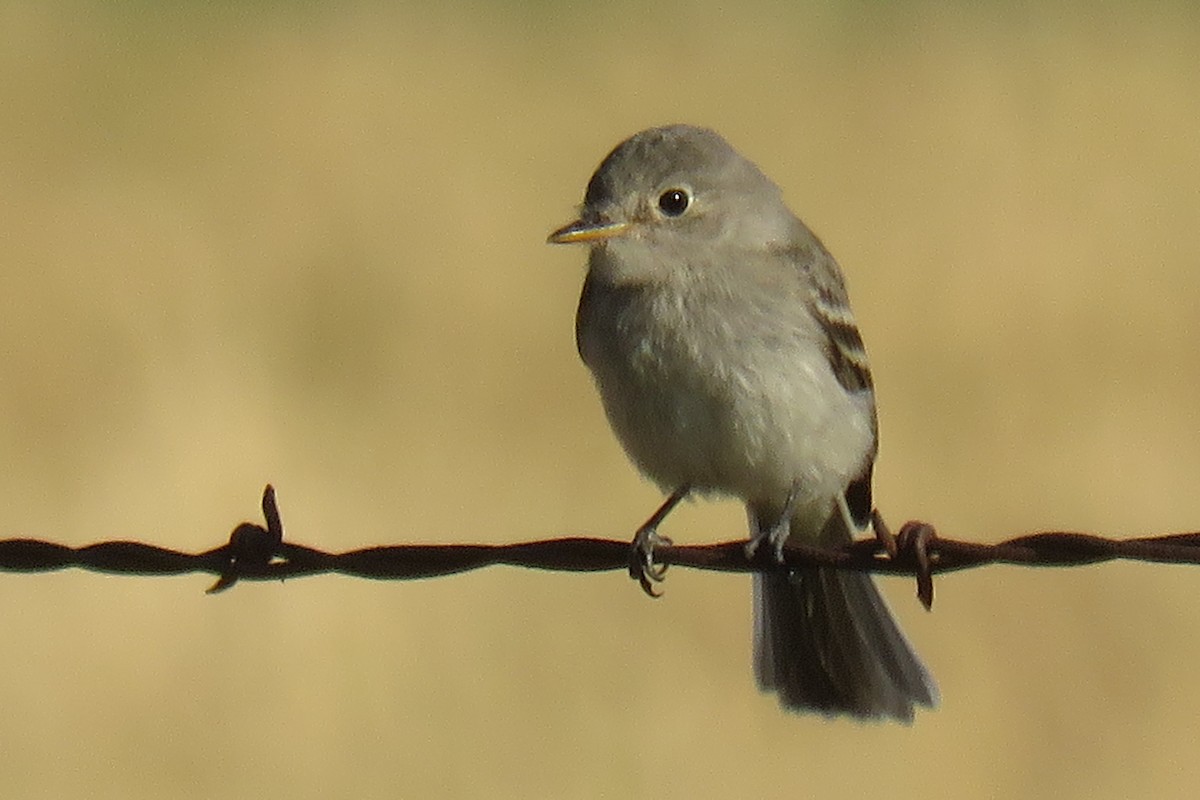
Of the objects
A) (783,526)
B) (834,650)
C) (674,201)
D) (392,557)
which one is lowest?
(834,650)

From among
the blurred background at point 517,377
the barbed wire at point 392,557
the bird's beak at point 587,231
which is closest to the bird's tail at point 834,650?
the bird's beak at point 587,231

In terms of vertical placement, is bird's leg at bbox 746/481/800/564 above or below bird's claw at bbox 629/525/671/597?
above

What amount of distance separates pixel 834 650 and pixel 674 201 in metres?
1.30

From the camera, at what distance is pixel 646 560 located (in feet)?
18.2

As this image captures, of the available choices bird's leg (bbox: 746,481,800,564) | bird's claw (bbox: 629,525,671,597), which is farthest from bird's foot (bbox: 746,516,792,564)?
bird's claw (bbox: 629,525,671,597)

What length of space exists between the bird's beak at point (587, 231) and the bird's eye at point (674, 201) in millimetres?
131

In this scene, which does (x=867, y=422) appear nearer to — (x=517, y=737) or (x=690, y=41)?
(x=517, y=737)

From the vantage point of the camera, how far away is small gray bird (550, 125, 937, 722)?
592 centimetres

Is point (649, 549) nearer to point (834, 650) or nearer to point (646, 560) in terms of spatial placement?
point (646, 560)

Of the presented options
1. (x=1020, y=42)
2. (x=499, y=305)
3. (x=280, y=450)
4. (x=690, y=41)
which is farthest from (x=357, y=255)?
(x=1020, y=42)

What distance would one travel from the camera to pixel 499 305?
971 centimetres

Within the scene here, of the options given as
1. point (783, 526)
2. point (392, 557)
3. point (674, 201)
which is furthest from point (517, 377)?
point (392, 557)

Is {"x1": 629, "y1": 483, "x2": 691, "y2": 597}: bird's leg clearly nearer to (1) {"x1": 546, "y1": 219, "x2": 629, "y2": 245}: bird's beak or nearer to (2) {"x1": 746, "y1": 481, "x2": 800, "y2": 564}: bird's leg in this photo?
(2) {"x1": 746, "y1": 481, "x2": 800, "y2": 564}: bird's leg

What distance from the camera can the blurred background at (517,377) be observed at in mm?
7820
